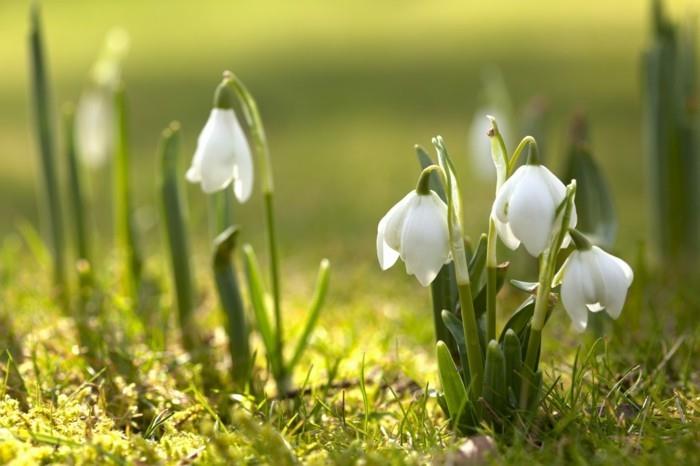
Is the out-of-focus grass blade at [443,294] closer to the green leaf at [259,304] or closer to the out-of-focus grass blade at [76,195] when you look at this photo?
the green leaf at [259,304]

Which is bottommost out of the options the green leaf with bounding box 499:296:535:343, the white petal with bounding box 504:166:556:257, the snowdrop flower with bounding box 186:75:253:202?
the green leaf with bounding box 499:296:535:343

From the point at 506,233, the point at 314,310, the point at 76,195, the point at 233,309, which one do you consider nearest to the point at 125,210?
the point at 76,195

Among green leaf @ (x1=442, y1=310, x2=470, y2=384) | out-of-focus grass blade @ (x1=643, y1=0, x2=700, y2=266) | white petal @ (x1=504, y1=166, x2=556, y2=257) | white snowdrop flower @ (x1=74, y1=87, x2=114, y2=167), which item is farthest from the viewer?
white snowdrop flower @ (x1=74, y1=87, x2=114, y2=167)

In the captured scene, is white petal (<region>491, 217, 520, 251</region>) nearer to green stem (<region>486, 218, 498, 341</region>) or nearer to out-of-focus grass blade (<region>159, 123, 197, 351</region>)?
Answer: green stem (<region>486, 218, 498, 341</region>)

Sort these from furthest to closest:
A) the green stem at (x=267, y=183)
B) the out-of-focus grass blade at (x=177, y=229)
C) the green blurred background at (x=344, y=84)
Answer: the green blurred background at (x=344, y=84) → the out-of-focus grass blade at (x=177, y=229) → the green stem at (x=267, y=183)

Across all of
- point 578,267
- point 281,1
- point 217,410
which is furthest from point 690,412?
point 281,1

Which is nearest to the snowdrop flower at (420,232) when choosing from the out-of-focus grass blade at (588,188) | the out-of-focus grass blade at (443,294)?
the out-of-focus grass blade at (443,294)

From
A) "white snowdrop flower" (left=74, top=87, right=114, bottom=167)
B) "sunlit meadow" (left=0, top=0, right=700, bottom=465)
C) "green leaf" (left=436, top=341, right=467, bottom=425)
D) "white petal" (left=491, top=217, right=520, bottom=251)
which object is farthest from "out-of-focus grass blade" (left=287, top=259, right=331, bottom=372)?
"white snowdrop flower" (left=74, top=87, right=114, bottom=167)
